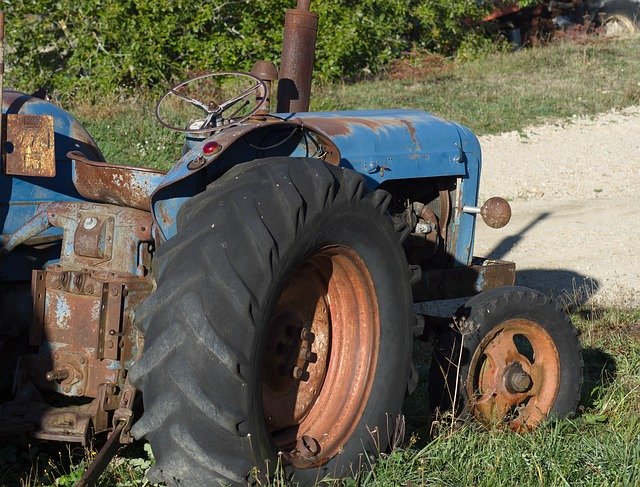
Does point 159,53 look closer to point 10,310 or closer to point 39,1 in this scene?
point 39,1

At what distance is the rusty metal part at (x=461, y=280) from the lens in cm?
489

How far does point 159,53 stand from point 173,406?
38.0 feet

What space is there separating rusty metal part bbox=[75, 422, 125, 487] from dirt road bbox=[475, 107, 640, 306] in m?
4.29

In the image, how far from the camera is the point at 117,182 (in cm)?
374

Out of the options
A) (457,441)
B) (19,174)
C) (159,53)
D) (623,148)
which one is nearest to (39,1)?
(159,53)

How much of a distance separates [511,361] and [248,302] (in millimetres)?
1944

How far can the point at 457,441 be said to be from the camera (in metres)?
4.00

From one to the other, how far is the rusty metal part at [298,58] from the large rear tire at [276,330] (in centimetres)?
187

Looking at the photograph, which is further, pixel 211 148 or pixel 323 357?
pixel 323 357

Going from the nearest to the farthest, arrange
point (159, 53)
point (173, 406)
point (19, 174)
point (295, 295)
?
point (173, 406)
point (295, 295)
point (19, 174)
point (159, 53)

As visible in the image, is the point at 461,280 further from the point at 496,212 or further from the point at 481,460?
the point at 481,460

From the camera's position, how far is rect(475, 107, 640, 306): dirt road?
7.91 meters

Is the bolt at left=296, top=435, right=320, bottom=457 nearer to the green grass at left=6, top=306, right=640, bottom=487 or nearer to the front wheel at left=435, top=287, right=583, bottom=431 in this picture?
the green grass at left=6, top=306, right=640, bottom=487

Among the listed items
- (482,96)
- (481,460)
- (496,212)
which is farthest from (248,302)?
(482,96)
